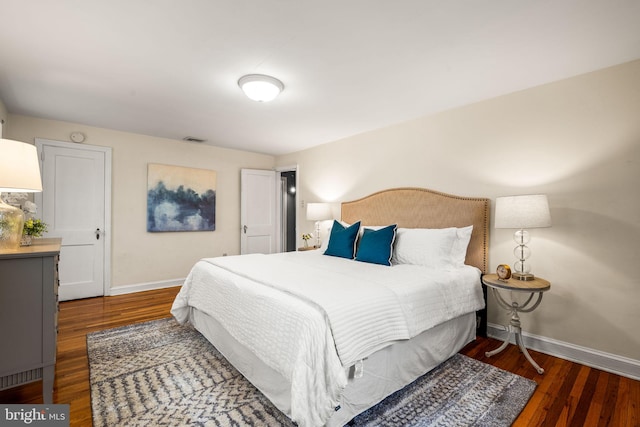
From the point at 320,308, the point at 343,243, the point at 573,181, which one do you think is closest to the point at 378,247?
the point at 343,243

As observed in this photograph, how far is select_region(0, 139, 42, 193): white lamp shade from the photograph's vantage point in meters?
1.65

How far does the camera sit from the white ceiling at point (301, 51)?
1.73 meters

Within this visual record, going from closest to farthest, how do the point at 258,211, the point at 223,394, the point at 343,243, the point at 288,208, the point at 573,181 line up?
the point at 223,394 → the point at 573,181 → the point at 343,243 → the point at 258,211 → the point at 288,208

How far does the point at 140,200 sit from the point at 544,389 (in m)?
5.22

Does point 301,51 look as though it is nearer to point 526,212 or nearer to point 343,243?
point 343,243

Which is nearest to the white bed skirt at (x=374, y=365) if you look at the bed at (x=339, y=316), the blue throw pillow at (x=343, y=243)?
the bed at (x=339, y=316)

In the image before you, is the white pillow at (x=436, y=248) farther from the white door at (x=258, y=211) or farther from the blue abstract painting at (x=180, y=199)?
the blue abstract painting at (x=180, y=199)

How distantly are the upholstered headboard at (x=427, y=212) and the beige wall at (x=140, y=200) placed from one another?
8.52ft

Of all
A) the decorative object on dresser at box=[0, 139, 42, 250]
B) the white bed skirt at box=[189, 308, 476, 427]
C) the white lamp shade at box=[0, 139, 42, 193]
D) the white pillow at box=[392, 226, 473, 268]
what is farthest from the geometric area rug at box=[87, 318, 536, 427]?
the white lamp shade at box=[0, 139, 42, 193]

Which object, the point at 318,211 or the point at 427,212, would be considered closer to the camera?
the point at 427,212

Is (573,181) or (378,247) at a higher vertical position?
(573,181)

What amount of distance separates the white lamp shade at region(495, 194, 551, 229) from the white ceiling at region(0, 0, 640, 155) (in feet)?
3.53

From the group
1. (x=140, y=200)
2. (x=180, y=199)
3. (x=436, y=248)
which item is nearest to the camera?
(x=436, y=248)

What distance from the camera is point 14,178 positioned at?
1.67 meters
